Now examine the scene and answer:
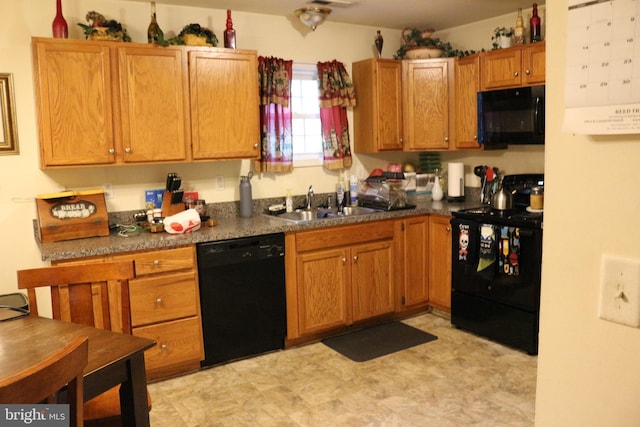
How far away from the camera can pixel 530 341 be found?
12.0 ft

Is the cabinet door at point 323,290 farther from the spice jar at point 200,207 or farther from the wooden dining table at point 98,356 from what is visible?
the wooden dining table at point 98,356

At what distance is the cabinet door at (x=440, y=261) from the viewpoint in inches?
169

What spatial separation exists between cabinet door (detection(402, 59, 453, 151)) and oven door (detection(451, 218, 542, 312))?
Answer: 0.88 m

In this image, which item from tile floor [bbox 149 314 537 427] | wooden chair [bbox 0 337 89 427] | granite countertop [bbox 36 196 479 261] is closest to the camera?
wooden chair [bbox 0 337 89 427]

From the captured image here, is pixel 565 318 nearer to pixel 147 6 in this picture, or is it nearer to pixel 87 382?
pixel 87 382

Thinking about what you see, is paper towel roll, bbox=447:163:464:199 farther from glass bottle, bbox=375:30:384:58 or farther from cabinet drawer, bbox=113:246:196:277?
cabinet drawer, bbox=113:246:196:277

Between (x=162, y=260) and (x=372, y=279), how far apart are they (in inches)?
64.3

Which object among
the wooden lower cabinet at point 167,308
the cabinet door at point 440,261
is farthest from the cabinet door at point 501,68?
the wooden lower cabinet at point 167,308

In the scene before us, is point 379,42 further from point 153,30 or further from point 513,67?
point 153,30

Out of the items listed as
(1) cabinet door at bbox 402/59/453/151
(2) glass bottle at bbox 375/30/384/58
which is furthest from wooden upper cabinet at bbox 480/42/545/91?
(2) glass bottle at bbox 375/30/384/58

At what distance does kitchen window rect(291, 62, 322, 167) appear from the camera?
4527mm

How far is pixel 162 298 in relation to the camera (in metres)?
3.34

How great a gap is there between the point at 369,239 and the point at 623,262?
3233 millimetres

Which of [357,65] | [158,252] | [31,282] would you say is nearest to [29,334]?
[31,282]
